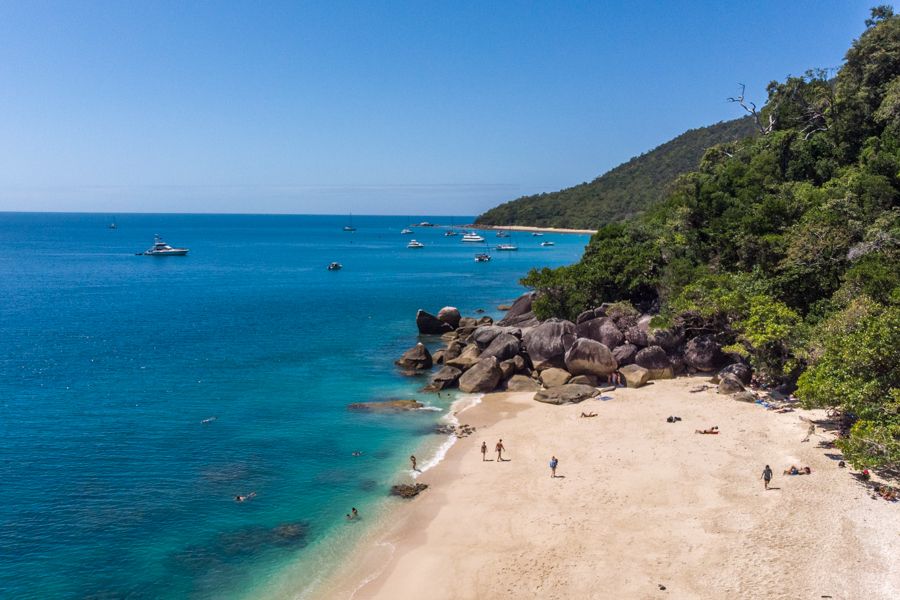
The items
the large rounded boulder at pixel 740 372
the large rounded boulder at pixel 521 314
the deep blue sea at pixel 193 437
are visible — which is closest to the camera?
the deep blue sea at pixel 193 437

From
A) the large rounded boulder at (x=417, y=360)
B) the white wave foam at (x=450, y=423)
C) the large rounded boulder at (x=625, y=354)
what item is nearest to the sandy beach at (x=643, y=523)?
the white wave foam at (x=450, y=423)

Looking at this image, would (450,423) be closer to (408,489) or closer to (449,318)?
(408,489)

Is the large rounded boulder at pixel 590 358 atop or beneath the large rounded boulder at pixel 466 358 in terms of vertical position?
atop

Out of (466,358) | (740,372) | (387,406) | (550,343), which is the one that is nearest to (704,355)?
(740,372)

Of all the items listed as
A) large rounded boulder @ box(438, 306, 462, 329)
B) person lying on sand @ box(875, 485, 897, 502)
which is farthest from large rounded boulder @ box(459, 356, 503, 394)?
person lying on sand @ box(875, 485, 897, 502)

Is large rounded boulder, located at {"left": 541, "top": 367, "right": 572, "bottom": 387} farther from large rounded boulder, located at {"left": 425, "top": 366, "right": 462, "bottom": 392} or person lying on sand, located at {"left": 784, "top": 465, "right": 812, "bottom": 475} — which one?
person lying on sand, located at {"left": 784, "top": 465, "right": 812, "bottom": 475}

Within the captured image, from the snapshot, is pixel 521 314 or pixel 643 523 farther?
pixel 521 314

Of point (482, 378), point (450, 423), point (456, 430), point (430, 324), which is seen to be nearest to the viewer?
point (456, 430)

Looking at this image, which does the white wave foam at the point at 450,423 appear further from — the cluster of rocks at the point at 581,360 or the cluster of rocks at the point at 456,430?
the cluster of rocks at the point at 581,360
